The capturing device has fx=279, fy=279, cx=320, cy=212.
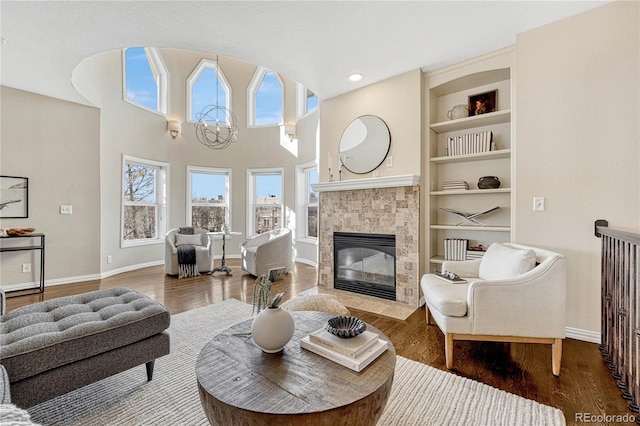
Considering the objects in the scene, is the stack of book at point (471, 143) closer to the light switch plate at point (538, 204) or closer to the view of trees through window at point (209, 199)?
the light switch plate at point (538, 204)

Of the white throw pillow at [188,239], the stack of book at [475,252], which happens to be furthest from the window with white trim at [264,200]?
the stack of book at [475,252]

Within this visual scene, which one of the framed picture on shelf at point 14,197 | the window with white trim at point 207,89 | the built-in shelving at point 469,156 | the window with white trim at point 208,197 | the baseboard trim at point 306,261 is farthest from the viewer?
the window with white trim at point 207,89

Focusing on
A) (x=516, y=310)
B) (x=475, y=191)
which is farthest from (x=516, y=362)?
(x=475, y=191)

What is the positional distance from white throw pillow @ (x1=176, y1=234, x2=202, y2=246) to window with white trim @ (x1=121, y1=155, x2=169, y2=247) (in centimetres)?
106

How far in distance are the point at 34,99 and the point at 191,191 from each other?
278cm

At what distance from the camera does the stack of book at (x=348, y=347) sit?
119 centimetres

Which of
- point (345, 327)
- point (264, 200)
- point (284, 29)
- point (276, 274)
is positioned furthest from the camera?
point (264, 200)

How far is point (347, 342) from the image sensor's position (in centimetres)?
128

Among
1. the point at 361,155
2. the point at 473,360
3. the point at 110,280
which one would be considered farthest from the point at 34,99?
the point at 473,360

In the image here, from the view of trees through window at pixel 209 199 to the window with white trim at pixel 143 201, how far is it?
0.61 metres

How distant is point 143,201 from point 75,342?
4721 millimetres

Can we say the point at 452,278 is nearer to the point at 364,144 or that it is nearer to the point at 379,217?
the point at 379,217

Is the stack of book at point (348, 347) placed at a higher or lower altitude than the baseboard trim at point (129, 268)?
higher

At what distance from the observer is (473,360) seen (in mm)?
2049
